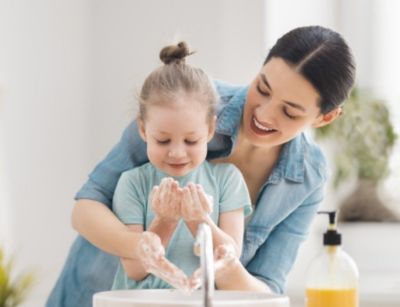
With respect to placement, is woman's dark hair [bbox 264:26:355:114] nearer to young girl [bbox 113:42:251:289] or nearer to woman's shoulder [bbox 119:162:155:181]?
young girl [bbox 113:42:251:289]

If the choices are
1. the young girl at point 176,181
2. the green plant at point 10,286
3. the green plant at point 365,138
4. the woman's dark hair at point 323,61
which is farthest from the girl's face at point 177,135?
the green plant at point 365,138

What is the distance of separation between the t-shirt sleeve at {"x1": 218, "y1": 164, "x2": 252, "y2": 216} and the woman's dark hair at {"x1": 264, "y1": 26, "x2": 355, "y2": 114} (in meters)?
0.18

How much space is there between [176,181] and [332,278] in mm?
342

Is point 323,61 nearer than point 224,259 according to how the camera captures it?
No

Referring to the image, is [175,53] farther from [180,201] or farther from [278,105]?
[180,201]

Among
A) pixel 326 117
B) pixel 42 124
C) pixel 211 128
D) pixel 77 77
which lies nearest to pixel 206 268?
pixel 211 128

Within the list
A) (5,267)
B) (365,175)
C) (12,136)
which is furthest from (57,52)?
(365,175)

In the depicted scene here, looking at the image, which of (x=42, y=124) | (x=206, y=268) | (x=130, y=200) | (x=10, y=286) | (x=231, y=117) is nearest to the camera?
(x=206, y=268)

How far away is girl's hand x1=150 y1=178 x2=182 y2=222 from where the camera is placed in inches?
47.8

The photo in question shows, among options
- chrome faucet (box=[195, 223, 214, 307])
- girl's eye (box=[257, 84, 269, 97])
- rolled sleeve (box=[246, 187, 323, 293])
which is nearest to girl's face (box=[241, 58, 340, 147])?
girl's eye (box=[257, 84, 269, 97])

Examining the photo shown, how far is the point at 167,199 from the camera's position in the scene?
1.22 metres

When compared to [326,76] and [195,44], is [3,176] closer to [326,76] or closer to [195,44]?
[195,44]

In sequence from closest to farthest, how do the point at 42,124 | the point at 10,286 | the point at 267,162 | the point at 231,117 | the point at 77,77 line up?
the point at 231,117 → the point at 267,162 → the point at 10,286 → the point at 42,124 → the point at 77,77

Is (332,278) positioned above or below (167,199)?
below
